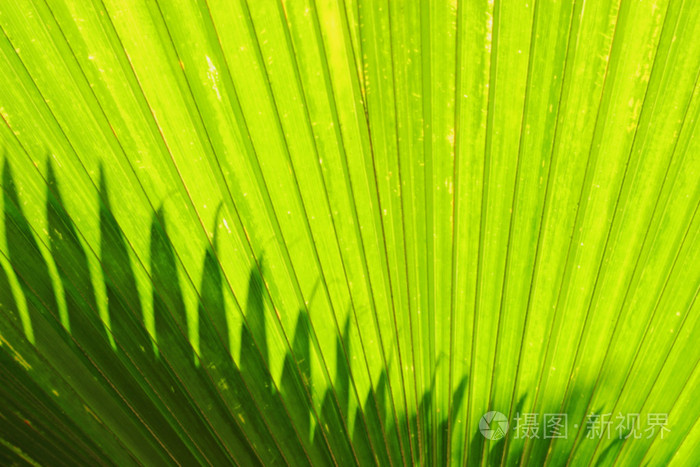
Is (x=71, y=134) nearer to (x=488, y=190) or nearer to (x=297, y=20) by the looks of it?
(x=297, y=20)

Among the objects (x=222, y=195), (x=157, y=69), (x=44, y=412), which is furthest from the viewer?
(x=44, y=412)

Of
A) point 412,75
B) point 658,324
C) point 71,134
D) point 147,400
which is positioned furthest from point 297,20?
point 658,324

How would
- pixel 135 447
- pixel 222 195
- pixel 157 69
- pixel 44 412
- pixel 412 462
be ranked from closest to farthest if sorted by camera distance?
pixel 157 69 < pixel 222 195 < pixel 44 412 < pixel 135 447 < pixel 412 462

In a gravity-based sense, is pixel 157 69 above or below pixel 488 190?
above

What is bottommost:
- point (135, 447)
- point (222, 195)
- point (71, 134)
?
point (135, 447)

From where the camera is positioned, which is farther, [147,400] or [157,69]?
[147,400]

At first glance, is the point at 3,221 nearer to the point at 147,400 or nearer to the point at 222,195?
the point at 222,195
